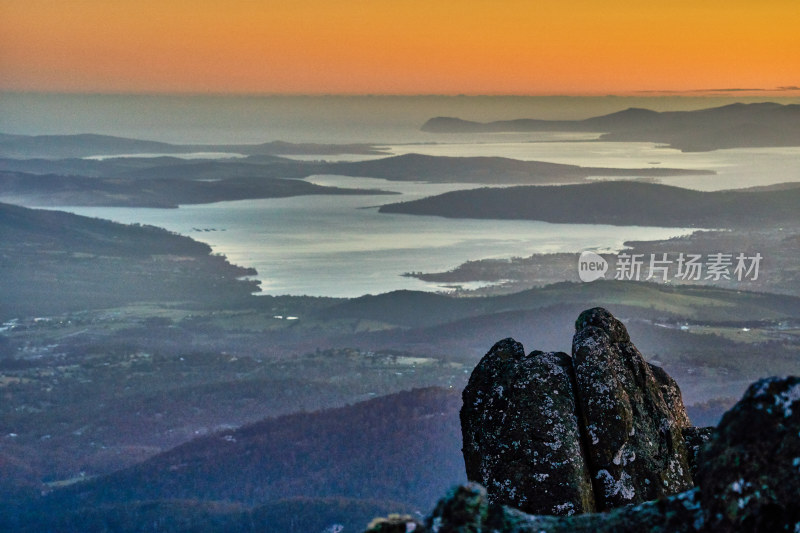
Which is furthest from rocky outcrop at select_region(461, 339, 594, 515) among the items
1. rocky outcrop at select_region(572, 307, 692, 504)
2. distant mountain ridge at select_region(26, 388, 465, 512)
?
distant mountain ridge at select_region(26, 388, 465, 512)

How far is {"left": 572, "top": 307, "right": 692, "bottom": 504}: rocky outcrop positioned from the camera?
14102 millimetres

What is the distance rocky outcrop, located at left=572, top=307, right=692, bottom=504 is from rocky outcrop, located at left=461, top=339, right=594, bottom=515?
0.87ft

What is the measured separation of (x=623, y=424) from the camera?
14375 mm

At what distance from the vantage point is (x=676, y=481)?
576 inches

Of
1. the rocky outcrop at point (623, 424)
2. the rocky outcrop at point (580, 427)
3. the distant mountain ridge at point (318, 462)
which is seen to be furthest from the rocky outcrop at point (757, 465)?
the distant mountain ridge at point (318, 462)

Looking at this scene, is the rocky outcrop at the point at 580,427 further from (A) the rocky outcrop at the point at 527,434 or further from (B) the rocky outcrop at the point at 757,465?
(B) the rocky outcrop at the point at 757,465

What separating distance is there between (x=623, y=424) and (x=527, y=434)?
1412 millimetres

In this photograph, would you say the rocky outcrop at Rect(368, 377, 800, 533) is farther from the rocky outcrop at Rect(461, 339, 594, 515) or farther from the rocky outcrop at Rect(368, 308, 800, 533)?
the rocky outcrop at Rect(461, 339, 594, 515)

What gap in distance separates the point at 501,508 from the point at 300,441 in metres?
135

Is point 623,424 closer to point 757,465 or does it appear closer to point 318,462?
point 757,465

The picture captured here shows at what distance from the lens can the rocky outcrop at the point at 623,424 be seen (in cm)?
1410

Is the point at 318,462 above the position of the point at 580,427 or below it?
below

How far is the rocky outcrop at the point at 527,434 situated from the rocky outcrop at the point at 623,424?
0.26 meters

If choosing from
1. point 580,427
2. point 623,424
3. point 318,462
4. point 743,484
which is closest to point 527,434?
point 580,427
